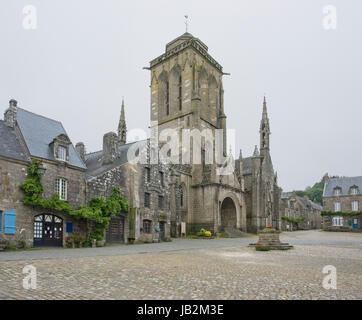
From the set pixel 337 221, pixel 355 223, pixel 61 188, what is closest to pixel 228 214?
pixel 337 221

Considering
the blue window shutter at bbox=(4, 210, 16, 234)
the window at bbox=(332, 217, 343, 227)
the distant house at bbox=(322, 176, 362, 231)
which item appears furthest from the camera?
the window at bbox=(332, 217, 343, 227)

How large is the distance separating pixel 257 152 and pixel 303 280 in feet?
126

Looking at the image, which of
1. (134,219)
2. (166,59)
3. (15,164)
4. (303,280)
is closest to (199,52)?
(166,59)

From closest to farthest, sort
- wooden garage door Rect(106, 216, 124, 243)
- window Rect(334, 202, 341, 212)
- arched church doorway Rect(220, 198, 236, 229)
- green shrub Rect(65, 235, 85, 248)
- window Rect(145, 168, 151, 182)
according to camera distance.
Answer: green shrub Rect(65, 235, 85, 248) < wooden garage door Rect(106, 216, 124, 243) < window Rect(145, 168, 151, 182) < arched church doorway Rect(220, 198, 236, 229) < window Rect(334, 202, 341, 212)

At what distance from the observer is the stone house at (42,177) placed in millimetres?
17609

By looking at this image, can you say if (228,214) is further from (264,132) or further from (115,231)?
(115,231)

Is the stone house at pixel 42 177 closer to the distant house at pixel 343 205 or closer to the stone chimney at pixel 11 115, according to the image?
the stone chimney at pixel 11 115

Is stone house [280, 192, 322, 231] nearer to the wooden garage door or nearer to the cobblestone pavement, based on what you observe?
the wooden garage door

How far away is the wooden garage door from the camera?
22.7 m

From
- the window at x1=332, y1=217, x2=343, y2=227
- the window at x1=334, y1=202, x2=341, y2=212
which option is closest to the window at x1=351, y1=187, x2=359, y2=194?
the window at x1=334, y1=202, x2=341, y2=212

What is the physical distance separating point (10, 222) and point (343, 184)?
48.6 meters

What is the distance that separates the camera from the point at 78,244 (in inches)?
800

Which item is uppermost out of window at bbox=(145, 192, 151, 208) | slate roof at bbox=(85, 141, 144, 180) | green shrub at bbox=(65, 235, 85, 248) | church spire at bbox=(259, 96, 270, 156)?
church spire at bbox=(259, 96, 270, 156)

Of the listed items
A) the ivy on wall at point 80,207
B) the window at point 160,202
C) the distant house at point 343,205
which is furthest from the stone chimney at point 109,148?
the distant house at point 343,205
